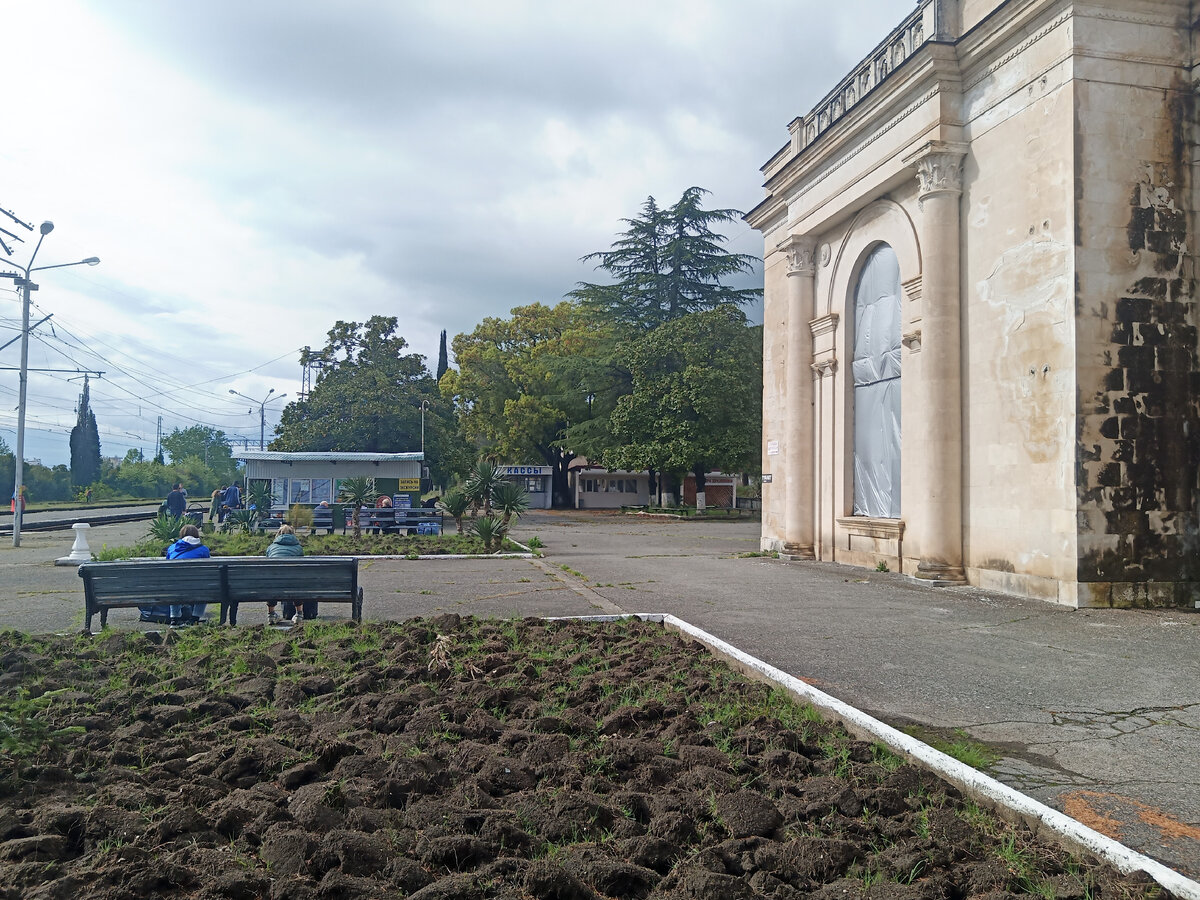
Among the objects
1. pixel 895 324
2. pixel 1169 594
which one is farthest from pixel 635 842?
pixel 895 324

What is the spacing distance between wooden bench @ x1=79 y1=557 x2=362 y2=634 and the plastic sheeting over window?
10158 millimetres

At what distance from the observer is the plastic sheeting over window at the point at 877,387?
1491cm

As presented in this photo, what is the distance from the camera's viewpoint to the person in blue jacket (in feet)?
29.0

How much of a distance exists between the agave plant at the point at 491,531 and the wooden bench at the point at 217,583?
928cm

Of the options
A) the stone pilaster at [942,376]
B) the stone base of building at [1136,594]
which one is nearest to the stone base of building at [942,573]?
the stone pilaster at [942,376]

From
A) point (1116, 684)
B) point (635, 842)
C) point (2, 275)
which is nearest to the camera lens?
point (635, 842)

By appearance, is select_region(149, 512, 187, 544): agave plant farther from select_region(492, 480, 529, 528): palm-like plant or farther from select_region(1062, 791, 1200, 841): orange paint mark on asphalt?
select_region(1062, 791, 1200, 841): orange paint mark on asphalt

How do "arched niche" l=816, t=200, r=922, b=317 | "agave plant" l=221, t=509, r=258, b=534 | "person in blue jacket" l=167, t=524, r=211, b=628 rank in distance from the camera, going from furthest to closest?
1. "agave plant" l=221, t=509, r=258, b=534
2. "arched niche" l=816, t=200, r=922, b=317
3. "person in blue jacket" l=167, t=524, r=211, b=628

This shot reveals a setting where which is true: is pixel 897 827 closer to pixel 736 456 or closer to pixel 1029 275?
pixel 1029 275

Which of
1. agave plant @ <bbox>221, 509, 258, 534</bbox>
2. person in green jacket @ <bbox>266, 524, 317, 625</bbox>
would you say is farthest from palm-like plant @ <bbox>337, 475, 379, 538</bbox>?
person in green jacket @ <bbox>266, 524, 317, 625</bbox>

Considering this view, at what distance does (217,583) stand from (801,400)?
495 inches

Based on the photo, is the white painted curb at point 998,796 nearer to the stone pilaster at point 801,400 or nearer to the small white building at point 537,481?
the stone pilaster at point 801,400

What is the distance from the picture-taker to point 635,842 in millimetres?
3523

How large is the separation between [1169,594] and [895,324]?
626cm
